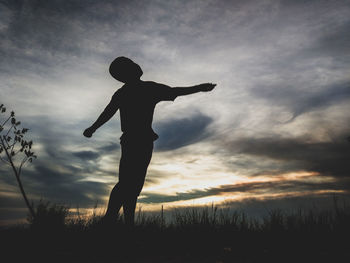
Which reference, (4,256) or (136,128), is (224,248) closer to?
(136,128)

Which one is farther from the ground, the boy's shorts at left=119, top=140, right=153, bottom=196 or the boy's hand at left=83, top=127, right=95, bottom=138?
the boy's hand at left=83, top=127, right=95, bottom=138

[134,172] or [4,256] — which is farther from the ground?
[134,172]

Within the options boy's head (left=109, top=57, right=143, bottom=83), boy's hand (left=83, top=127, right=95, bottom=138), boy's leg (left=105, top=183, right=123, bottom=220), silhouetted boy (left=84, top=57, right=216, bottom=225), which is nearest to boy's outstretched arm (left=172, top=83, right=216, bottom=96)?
silhouetted boy (left=84, top=57, right=216, bottom=225)

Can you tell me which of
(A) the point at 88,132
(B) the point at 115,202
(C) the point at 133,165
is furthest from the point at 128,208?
(A) the point at 88,132

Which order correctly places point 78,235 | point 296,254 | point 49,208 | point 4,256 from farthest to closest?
point 49,208, point 78,235, point 4,256, point 296,254

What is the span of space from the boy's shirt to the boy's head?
14cm

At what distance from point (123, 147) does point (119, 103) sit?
76cm

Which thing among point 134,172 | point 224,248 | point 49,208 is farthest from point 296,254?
point 49,208

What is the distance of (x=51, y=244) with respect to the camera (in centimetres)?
442

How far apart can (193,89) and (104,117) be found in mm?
1582

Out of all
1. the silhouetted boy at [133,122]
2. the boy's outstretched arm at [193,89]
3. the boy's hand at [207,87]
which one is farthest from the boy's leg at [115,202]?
the boy's hand at [207,87]

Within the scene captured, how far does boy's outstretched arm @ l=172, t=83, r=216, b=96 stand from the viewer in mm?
4211

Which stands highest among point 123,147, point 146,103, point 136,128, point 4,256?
point 146,103

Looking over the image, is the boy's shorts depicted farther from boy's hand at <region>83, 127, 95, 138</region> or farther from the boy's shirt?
boy's hand at <region>83, 127, 95, 138</region>
